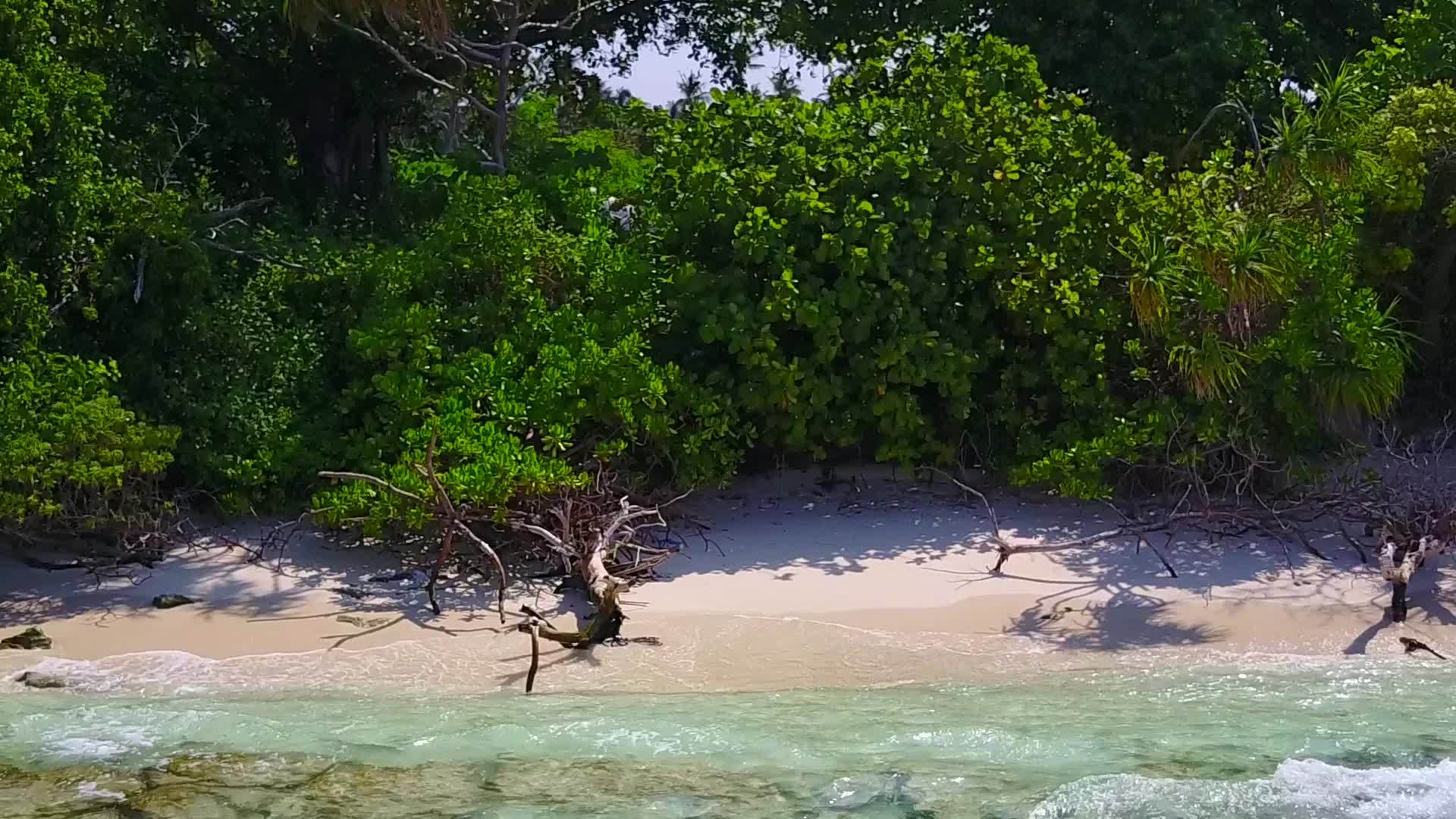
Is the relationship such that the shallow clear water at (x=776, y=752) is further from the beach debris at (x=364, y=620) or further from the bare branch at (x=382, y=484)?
the bare branch at (x=382, y=484)

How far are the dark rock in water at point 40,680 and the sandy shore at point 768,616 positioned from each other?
3.2 inches

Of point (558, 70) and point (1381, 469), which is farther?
point (558, 70)

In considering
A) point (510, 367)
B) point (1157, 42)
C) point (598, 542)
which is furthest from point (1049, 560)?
point (1157, 42)

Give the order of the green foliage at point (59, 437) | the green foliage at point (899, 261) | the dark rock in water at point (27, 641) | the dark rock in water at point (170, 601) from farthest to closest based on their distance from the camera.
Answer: the green foliage at point (899, 261), the dark rock in water at point (170, 601), the green foliage at point (59, 437), the dark rock in water at point (27, 641)

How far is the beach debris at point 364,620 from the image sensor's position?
7672 mm

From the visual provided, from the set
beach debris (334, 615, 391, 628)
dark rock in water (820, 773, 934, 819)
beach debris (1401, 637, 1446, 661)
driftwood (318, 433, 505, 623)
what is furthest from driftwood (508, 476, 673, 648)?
beach debris (1401, 637, 1446, 661)

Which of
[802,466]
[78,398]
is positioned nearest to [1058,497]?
[802,466]

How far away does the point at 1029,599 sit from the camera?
26.2 ft

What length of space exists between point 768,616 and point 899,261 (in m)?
2.93

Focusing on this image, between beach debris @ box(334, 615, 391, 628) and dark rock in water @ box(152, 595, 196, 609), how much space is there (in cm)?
94

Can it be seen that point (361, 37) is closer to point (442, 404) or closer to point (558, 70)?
point (558, 70)

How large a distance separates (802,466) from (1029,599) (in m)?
2.67

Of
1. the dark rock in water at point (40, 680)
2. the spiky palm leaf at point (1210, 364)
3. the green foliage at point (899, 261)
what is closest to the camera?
the dark rock in water at point (40, 680)

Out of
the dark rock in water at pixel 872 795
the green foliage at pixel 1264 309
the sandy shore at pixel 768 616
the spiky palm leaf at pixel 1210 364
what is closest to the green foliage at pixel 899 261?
the green foliage at pixel 1264 309
